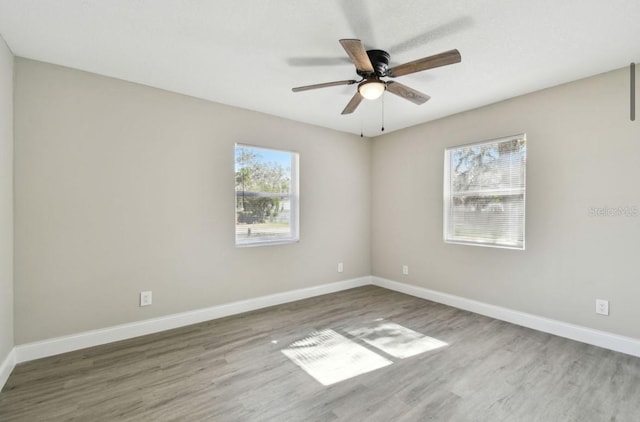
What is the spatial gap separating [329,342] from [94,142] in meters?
2.80

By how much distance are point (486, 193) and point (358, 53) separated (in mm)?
2504

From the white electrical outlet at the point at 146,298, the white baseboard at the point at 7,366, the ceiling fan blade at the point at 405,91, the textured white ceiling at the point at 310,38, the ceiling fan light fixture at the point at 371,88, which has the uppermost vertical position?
the textured white ceiling at the point at 310,38

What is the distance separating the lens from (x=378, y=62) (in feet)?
7.32

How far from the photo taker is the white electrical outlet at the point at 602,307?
2.55 meters

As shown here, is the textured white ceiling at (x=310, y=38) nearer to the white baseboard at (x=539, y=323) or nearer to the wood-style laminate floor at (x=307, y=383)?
the white baseboard at (x=539, y=323)

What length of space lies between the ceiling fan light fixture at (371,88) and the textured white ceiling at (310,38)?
264 mm

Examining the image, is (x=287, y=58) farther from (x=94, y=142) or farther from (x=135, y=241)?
(x=135, y=241)

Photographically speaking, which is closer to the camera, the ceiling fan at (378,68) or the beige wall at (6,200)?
the ceiling fan at (378,68)

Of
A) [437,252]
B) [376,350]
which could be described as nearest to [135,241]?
[376,350]

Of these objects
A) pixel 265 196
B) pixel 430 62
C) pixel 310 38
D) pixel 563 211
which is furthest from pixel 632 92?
pixel 265 196

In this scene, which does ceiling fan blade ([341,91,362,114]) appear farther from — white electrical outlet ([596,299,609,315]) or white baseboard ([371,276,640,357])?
white electrical outlet ([596,299,609,315])

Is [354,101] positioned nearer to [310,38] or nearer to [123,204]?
[310,38]

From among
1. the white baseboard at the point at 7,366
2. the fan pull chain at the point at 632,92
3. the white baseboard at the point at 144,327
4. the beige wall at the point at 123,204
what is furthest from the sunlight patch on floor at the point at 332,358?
the fan pull chain at the point at 632,92

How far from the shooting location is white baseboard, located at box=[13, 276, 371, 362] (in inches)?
93.6
